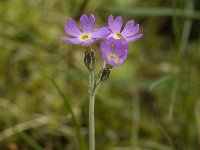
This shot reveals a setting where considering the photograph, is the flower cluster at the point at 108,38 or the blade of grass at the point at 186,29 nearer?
the flower cluster at the point at 108,38

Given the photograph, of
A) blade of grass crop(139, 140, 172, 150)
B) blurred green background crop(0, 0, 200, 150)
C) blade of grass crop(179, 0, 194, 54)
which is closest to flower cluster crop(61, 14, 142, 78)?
blurred green background crop(0, 0, 200, 150)

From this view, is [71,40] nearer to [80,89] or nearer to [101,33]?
[101,33]

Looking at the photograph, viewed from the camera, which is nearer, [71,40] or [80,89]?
[71,40]

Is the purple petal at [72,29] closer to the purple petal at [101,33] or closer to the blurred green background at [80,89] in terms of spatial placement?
the purple petal at [101,33]

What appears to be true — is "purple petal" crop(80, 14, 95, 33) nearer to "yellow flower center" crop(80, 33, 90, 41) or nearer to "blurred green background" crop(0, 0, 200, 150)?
"yellow flower center" crop(80, 33, 90, 41)

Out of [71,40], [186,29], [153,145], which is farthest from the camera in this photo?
[186,29]

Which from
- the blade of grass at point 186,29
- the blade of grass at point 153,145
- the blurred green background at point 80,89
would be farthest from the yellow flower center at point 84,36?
the blade of grass at point 186,29

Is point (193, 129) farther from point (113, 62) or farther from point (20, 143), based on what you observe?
point (113, 62)

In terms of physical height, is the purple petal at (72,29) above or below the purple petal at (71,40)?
above

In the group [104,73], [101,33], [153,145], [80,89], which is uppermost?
[101,33]

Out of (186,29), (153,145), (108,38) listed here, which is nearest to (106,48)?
(108,38)
